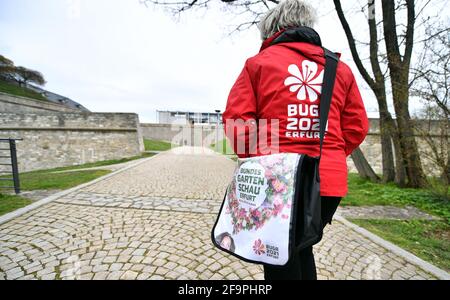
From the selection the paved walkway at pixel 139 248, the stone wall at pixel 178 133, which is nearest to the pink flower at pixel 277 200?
the paved walkway at pixel 139 248

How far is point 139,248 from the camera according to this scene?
8.52ft

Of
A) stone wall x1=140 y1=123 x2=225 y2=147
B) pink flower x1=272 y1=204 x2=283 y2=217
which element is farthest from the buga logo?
stone wall x1=140 y1=123 x2=225 y2=147

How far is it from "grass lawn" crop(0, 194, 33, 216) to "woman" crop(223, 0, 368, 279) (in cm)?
479

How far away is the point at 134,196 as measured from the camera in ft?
16.1

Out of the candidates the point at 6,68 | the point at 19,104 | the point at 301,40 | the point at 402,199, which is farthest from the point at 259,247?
the point at 6,68

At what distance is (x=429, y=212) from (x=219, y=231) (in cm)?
554

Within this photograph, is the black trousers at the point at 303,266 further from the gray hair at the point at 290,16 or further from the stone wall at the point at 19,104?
the stone wall at the point at 19,104

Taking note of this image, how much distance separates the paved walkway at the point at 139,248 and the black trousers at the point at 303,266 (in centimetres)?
93

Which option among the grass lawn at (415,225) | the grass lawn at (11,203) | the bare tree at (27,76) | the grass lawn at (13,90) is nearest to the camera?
the grass lawn at (415,225)

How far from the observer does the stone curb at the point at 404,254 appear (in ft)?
7.43

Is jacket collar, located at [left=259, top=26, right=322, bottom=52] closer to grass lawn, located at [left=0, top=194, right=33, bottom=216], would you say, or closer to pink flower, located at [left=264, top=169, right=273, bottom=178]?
pink flower, located at [left=264, top=169, right=273, bottom=178]

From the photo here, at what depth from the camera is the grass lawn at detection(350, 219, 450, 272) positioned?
8.87 ft

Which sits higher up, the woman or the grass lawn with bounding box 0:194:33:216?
the woman

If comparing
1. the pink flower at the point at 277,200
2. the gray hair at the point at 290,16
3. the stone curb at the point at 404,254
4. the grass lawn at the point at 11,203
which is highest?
the gray hair at the point at 290,16
